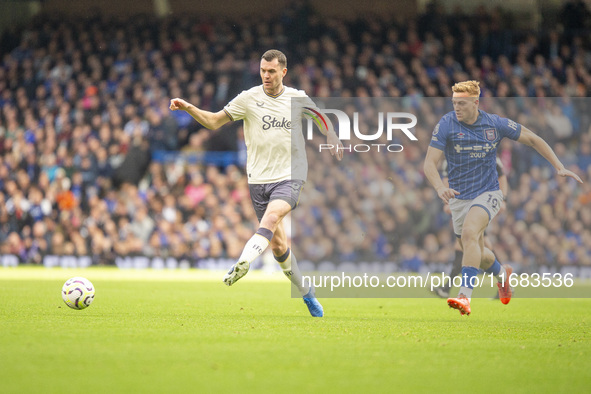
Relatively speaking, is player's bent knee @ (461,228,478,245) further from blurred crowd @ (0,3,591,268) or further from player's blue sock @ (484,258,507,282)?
blurred crowd @ (0,3,591,268)

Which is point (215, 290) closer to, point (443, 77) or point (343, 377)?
point (343, 377)

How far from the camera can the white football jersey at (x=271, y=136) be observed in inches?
332

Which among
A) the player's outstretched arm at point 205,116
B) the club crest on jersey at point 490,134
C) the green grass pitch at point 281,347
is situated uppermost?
the player's outstretched arm at point 205,116

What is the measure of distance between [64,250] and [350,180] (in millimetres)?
9081

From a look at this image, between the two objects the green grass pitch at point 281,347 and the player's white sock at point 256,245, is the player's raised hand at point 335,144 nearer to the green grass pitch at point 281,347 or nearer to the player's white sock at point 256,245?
the player's white sock at point 256,245

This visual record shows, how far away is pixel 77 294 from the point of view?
820 cm

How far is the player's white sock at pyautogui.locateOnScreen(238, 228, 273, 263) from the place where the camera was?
7.44 meters

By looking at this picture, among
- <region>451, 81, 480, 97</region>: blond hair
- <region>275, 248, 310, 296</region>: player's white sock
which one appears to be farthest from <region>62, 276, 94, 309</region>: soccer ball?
<region>451, 81, 480, 97</region>: blond hair

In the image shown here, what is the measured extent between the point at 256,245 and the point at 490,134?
316 centimetres

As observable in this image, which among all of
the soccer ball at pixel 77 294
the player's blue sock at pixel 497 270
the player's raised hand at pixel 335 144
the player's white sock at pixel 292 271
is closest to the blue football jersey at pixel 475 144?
the player's blue sock at pixel 497 270

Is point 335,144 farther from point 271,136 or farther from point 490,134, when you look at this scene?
Result: point 490,134

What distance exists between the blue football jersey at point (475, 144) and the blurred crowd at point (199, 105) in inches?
171

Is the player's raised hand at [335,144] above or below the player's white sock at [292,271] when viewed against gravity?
above

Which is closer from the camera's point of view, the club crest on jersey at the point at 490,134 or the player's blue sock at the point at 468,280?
the player's blue sock at the point at 468,280
